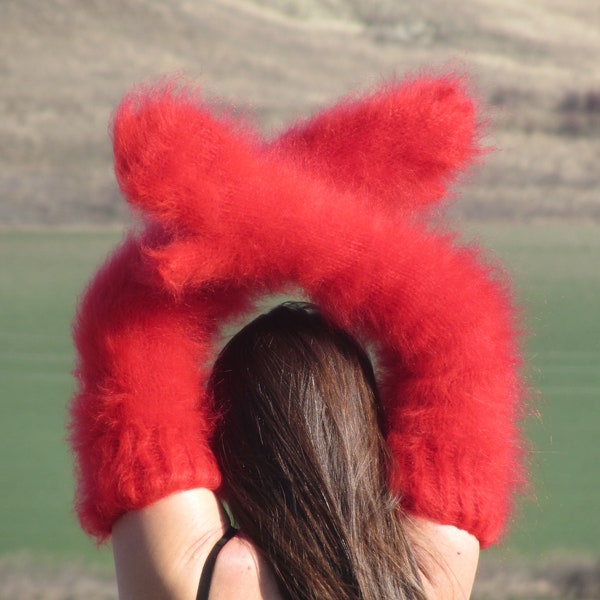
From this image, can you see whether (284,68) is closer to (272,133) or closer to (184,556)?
(272,133)

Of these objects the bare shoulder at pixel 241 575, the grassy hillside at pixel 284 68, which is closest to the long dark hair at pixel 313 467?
the bare shoulder at pixel 241 575

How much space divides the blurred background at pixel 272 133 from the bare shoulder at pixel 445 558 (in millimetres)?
133

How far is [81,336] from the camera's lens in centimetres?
74

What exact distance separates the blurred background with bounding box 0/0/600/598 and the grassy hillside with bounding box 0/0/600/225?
0.02m

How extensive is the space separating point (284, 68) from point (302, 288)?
7064 mm

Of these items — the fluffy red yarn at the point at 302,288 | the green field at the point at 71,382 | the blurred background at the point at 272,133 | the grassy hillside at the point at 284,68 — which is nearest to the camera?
the fluffy red yarn at the point at 302,288

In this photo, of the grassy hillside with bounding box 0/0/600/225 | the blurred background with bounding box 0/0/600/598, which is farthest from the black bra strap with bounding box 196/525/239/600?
the grassy hillside with bounding box 0/0/600/225

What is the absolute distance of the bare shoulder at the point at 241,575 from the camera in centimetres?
67

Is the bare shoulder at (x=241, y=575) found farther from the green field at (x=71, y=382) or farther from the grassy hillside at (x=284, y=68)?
the grassy hillside at (x=284, y=68)

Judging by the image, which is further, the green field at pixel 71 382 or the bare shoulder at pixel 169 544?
the green field at pixel 71 382

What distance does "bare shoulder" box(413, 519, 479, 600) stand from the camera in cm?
71

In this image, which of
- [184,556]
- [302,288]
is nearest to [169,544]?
[184,556]

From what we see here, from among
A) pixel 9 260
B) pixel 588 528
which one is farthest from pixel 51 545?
pixel 9 260

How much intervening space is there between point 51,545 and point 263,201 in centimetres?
222
